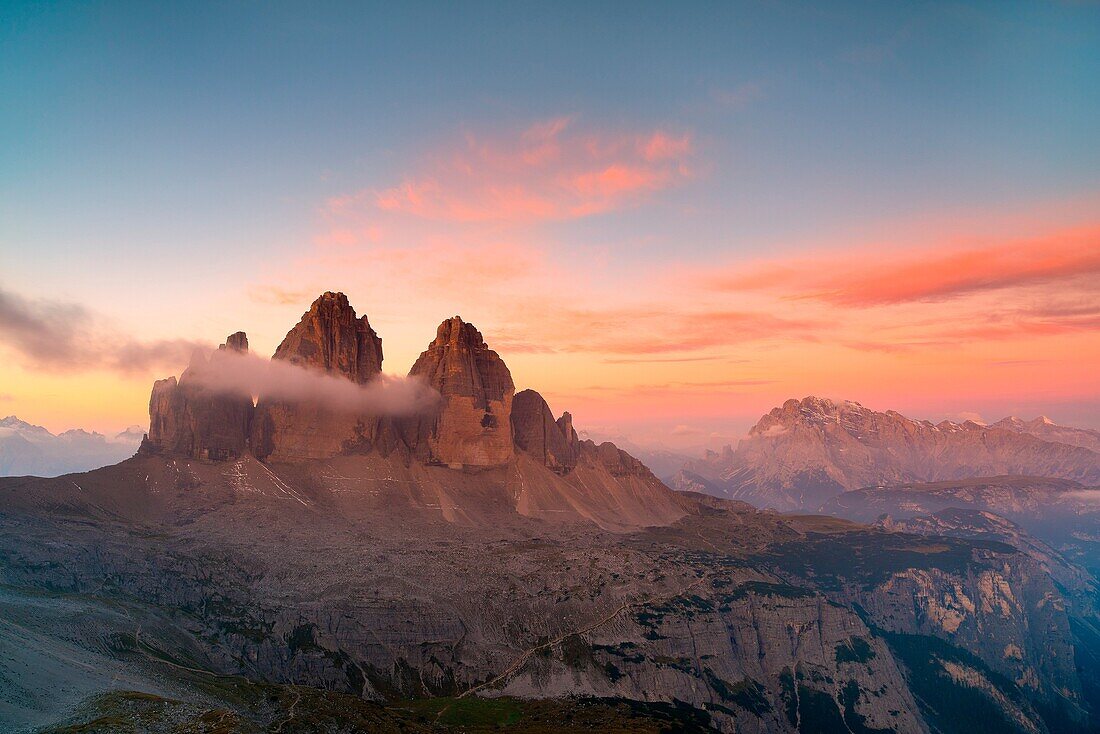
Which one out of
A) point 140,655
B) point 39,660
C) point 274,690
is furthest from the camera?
point 140,655

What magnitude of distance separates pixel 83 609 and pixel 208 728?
101157mm

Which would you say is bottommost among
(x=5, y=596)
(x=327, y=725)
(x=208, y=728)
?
(x=327, y=725)

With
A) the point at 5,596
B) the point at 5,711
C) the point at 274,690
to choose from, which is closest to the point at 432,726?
the point at 274,690

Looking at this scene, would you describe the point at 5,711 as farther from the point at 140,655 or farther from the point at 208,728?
the point at 140,655

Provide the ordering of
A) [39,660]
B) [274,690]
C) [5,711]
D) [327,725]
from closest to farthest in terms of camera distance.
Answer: [5,711]
[39,660]
[327,725]
[274,690]

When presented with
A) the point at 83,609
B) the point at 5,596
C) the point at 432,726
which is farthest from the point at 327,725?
the point at 5,596

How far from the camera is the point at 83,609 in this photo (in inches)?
7840

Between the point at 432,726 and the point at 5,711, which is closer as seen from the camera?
the point at 5,711

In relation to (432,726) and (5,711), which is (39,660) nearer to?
(5,711)

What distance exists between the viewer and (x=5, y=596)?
192m

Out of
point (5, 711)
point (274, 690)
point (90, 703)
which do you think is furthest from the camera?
point (274, 690)

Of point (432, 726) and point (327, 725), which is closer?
point (327, 725)

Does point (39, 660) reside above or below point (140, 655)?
above

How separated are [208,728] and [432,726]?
83442 millimetres
